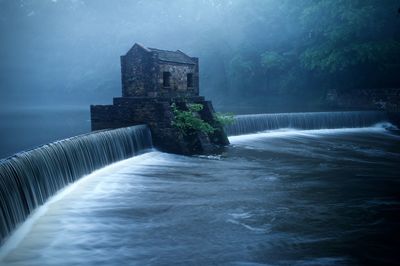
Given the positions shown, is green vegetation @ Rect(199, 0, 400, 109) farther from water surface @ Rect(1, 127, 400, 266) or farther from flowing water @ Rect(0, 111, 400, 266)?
flowing water @ Rect(0, 111, 400, 266)

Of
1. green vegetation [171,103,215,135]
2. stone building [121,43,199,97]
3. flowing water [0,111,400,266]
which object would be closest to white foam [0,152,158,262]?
flowing water [0,111,400,266]

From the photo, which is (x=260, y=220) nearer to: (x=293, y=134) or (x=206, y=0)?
(x=293, y=134)

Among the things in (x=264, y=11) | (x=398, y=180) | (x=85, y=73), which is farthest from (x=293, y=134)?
(x=85, y=73)

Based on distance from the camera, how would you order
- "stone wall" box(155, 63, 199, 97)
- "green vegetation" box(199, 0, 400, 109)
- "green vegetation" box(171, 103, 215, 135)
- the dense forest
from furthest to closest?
the dense forest, "green vegetation" box(199, 0, 400, 109), "stone wall" box(155, 63, 199, 97), "green vegetation" box(171, 103, 215, 135)

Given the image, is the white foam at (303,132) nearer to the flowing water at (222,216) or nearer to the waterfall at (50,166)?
the flowing water at (222,216)

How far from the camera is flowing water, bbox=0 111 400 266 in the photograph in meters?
6.73

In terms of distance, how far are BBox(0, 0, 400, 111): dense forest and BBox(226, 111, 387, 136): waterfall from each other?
6553mm

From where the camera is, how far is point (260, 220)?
839 cm

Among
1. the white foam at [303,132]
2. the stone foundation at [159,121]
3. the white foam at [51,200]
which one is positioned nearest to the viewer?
the white foam at [51,200]

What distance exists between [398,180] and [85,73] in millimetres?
79630

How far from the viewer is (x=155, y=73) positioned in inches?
763

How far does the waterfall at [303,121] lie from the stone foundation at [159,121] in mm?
4651

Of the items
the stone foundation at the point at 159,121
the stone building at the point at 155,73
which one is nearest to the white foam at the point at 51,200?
the stone foundation at the point at 159,121

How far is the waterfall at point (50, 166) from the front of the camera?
7.80m
